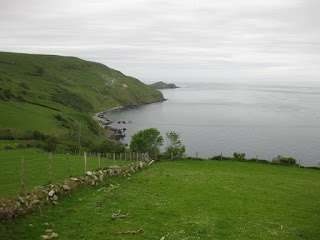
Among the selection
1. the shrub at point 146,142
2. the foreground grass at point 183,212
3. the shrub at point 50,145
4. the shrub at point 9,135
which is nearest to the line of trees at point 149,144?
the shrub at point 146,142

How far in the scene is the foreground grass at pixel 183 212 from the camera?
17.3 meters

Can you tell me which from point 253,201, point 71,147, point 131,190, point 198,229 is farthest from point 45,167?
point 71,147

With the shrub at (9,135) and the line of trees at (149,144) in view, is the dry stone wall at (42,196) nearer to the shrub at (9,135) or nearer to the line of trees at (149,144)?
the line of trees at (149,144)

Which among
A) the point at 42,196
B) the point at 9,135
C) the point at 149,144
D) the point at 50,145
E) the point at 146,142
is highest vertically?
the point at 9,135

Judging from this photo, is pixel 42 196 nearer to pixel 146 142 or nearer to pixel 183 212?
pixel 183 212

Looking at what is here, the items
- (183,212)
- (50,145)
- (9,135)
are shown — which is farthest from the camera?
(9,135)

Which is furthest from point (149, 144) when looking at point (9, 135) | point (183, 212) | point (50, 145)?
point (183, 212)

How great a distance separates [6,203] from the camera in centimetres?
1680

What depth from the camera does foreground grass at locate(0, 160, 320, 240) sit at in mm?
17281

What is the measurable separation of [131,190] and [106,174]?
173 inches

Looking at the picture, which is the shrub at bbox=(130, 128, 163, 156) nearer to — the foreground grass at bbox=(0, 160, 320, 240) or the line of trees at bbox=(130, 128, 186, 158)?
the line of trees at bbox=(130, 128, 186, 158)

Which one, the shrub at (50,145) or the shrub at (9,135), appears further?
the shrub at (9,135)

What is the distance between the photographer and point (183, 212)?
73.0 ft

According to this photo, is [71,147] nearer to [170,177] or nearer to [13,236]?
[170,177]
